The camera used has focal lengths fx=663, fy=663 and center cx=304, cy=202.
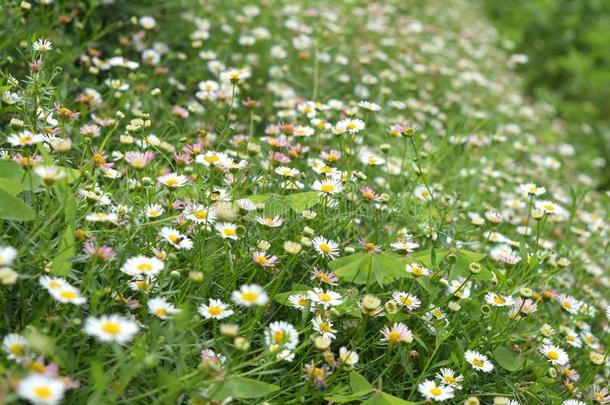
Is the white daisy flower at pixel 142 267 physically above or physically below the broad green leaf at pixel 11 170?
below

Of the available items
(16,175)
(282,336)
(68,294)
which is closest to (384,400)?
(282,336)

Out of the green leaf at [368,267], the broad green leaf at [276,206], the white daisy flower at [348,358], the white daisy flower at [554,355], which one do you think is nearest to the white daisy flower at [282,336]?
the white daisy flower at [348,358]

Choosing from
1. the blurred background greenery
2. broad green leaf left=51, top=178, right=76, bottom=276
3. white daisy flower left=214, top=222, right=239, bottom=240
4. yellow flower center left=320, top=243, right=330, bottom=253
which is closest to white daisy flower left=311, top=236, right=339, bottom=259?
yellow flower center left=320, top=243, right=330, bottom=253

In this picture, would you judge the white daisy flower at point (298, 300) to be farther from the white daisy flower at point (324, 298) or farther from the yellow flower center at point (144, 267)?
the yellow flower center at point (144, 267)

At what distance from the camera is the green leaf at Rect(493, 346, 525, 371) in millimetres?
1538

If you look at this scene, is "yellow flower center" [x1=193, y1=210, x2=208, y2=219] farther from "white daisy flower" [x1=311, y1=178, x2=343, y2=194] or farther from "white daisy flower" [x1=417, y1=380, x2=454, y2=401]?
"white daisy flower" [x1=417, y1=380, x2=454, y2=401]

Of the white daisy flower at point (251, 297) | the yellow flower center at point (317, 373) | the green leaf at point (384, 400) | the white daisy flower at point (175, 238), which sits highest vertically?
the white daisy flower at point (251, 297)

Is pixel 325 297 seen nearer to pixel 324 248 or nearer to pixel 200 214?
pixel 324 248

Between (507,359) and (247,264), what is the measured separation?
2.14 feet

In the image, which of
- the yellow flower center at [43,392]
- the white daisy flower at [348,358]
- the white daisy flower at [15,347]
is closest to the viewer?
the yellow flower center at [43,392]

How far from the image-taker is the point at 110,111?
86.7 inches

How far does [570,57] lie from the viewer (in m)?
5.39

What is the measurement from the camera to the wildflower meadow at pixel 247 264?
4.04 feet

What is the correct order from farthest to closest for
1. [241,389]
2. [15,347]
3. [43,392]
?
[241,389] → [15,347] → [43,392]
